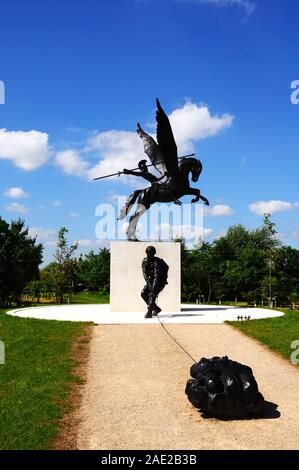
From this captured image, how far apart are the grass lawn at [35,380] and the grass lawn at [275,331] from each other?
190 inches

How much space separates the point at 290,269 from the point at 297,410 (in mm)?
47778

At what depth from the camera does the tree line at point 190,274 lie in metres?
35.2

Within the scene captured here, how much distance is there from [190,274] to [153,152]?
79.9 feet

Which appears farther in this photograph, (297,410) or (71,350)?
(71,350)

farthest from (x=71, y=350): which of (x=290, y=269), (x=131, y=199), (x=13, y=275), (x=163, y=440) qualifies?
(x=290, y=269)

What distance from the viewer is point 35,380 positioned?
27.4 feet

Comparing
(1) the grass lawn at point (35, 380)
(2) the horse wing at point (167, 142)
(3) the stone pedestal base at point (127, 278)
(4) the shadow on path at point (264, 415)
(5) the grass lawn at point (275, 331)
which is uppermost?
(2) the horse wing at point (167, 142)

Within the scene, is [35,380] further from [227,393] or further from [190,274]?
[190,274]

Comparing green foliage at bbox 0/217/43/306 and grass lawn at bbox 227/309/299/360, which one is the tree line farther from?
grass lawn at bbox 227/309/299/360

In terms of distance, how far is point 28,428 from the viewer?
19.5 ft

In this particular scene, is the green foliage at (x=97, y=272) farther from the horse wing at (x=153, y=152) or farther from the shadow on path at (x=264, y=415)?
the shadow on path at (x=264, y=415)

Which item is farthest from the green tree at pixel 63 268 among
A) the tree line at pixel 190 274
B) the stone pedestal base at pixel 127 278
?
the stone pedestal base at pixel 127 278

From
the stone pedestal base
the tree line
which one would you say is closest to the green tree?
the tree line

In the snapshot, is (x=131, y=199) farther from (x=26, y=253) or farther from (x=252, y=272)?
(x=252, y=272)
